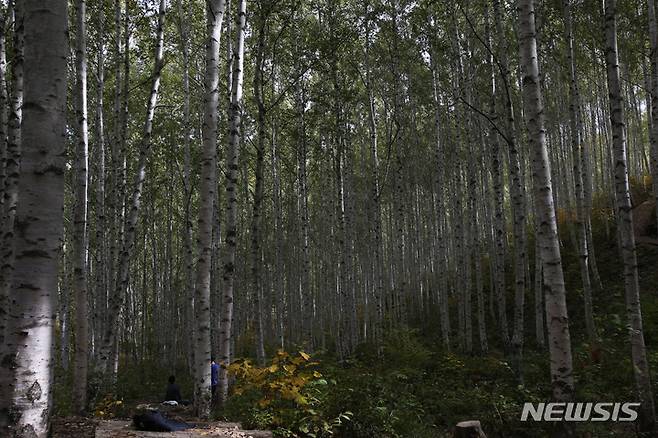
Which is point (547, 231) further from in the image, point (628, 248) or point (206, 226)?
point (206, 226)

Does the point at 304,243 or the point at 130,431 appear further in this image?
the point at 304,243

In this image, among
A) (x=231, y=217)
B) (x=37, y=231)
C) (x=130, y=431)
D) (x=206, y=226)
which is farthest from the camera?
(x=231, y=217)

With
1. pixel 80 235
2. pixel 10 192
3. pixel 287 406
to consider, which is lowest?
pixel 287 406

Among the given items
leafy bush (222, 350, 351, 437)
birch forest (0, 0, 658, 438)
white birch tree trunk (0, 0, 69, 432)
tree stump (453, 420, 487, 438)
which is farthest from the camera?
leafy bush (222, 350, 351, 437)

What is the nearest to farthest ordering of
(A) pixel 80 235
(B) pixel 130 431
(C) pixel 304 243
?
(B) pixel 130 431 → (A) pixel 80 235 → (C) pixel 304 243

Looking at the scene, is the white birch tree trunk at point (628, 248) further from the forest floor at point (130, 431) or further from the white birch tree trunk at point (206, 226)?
the white birch tree trunk at point (206, 226)

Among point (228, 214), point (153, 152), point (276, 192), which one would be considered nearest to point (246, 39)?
point (276, 192)

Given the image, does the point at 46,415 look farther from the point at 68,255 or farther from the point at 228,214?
the point at 68,255

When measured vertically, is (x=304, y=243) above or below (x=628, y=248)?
above

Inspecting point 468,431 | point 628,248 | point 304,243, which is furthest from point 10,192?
point 628,248

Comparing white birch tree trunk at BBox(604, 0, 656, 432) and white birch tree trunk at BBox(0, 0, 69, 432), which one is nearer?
white birch tree trunk at BBox(0, 0, 69, 432)

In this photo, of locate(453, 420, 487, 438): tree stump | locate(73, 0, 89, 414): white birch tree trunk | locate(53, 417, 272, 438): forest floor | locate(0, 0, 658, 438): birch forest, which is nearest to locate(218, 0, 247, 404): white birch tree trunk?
locate(0, 0, 658, 438): birch forest

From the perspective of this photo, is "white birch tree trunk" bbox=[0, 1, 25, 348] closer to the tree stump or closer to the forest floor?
the forest floor

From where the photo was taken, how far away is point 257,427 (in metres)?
6.28
